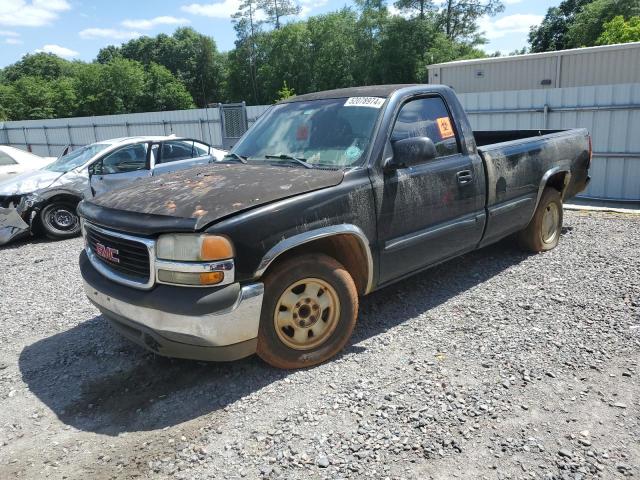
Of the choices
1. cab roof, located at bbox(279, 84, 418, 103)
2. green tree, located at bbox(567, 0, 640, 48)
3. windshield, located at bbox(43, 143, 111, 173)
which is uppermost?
green tree, located at bbox(567, 0, 640, 48)

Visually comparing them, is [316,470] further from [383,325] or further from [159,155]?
[159,155]

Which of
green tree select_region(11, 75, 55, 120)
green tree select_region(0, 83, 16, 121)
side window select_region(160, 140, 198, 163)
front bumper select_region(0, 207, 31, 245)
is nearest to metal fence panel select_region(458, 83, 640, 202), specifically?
side window select_region(160, 140, 198, 163)

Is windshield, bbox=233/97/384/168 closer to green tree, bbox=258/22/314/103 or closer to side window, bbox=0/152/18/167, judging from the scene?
side window, bbox=0/152/18/167

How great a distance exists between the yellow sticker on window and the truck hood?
1350 mm

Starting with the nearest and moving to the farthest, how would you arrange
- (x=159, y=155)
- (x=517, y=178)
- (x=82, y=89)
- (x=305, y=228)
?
(x=305, y=228) < (x=517, y=178) < (x=159, y=155) < (x=82, y=89)

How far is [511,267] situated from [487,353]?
217 centimetres

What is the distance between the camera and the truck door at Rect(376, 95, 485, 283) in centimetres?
405

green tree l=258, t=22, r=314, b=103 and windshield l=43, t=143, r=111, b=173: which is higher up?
green tree l=258, t=22, r=314, b=103

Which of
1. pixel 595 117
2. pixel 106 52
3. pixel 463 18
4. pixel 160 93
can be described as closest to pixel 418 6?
pixel 463 18

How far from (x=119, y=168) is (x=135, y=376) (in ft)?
20.8

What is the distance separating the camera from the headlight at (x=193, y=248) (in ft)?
10.1

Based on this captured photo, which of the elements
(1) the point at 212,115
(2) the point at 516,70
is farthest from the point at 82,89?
(2) the point at 516,70

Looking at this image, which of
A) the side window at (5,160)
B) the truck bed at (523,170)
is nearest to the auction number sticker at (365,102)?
the truck bed at (523,170)

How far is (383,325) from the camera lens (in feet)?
14.5
